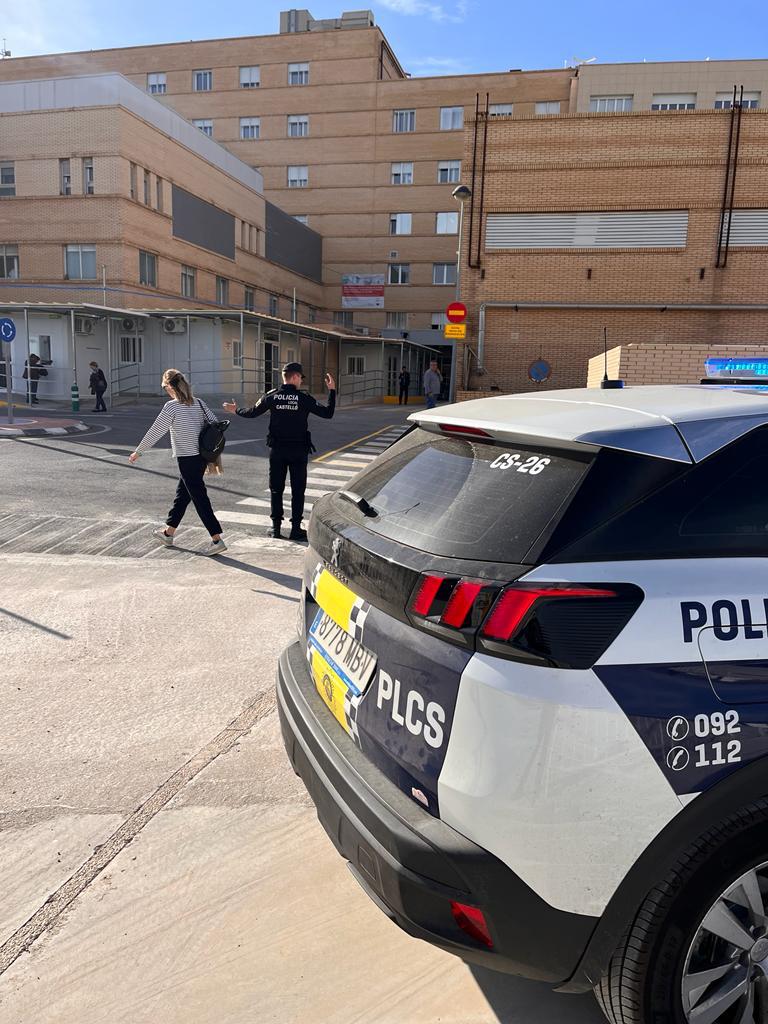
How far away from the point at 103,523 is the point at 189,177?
33.1m

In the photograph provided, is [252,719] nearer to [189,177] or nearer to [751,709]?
[751,709]

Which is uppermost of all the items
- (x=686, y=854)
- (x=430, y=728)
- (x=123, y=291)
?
(x=123, y=291)

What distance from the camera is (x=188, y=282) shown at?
121ft

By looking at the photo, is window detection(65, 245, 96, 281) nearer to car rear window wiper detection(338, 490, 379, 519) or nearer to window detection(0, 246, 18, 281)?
window detection(0, 246, 18, 281)

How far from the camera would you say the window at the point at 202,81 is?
53.0 m

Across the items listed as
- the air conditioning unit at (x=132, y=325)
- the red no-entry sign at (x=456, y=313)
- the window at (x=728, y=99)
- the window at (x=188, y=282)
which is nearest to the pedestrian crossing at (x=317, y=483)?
the red no-entry sign at (x=456, y=313)

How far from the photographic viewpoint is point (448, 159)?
48250 mm

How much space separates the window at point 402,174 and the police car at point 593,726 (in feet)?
172

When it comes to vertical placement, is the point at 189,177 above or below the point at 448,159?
below

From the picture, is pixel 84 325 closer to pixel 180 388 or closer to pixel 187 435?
pixel 180 388

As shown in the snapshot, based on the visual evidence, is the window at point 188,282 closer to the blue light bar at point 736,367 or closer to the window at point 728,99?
the window at point 728,99

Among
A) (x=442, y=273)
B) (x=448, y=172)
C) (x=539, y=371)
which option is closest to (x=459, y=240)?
(x=539, y=371)

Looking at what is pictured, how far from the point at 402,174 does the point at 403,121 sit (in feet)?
11.4

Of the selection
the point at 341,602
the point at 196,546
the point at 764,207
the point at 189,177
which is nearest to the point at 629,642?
the point at 341,602
